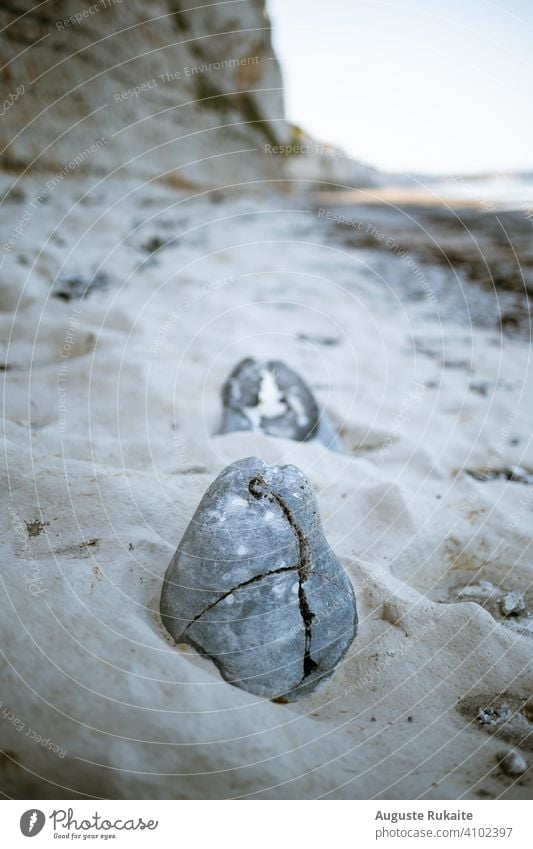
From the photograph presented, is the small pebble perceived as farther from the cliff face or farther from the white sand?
Answer: the cliff face

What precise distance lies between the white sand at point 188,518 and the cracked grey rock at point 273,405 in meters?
0.13

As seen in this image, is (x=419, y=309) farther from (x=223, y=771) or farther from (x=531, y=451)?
(x=223, y=771)

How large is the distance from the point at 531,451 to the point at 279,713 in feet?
7.11

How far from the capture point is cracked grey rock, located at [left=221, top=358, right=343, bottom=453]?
2.87 m

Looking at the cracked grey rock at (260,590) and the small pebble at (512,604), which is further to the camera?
the small pebble at (512,604)

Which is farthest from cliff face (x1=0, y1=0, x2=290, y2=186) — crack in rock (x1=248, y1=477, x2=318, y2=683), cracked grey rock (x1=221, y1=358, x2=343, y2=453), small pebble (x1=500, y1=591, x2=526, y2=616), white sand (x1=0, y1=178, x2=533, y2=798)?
small pebble (x1=500, y1=591, x2=526, y2=616)
